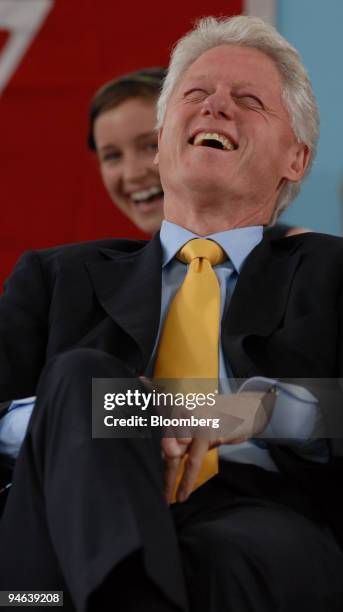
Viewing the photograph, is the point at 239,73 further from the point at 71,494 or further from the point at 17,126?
the point at 17,126

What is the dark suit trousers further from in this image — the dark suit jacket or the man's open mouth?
the man's open mouth

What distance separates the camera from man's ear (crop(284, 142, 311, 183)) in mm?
1599

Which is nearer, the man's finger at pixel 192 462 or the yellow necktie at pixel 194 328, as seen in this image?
the man's finger at pixel 192 462

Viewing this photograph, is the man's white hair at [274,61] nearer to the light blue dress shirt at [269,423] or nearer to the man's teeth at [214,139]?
the man's teeth at [214,139]

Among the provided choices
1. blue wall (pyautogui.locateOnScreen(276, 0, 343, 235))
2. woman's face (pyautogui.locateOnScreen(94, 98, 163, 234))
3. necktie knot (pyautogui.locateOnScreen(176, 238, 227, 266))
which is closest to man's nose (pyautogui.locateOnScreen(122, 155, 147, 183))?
woman's face (pyautogui.locateOnScreen(94, 98, 163, 234))

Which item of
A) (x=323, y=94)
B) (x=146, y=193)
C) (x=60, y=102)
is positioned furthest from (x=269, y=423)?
(x=60, y=102)

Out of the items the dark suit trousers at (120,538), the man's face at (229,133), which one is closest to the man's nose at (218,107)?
the man's face at (229,133)

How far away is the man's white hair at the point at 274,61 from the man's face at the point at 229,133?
0.01 metres

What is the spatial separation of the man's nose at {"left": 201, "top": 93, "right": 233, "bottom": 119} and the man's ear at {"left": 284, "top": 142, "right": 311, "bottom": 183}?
0.14 meters

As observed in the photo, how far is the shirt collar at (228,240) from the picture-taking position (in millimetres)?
1427

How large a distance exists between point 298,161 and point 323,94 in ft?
3.20

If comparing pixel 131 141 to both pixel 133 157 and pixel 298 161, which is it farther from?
pixel 298 161

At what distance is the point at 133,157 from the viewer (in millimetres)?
2453

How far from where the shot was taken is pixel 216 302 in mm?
1327
